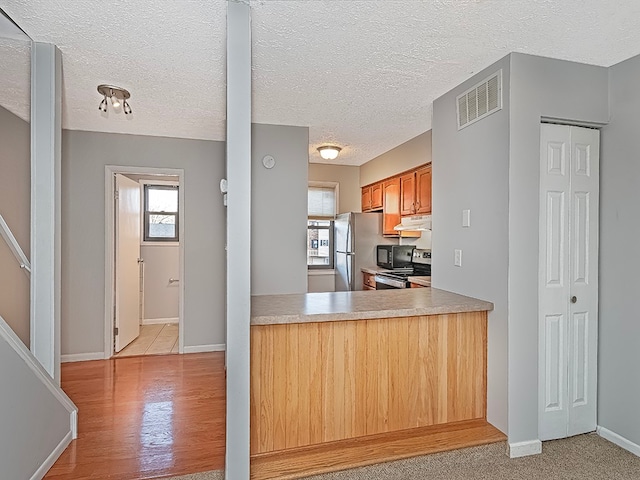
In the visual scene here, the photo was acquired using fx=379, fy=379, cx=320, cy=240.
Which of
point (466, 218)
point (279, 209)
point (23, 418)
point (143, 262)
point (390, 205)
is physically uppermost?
point (390, 205)

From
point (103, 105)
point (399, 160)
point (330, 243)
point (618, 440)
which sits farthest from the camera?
point (330, 243)

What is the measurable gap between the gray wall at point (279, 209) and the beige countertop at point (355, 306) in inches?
46.7

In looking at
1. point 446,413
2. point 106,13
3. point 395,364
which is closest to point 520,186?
point 395,364

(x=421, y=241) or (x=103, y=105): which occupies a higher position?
(x=103, y=105)

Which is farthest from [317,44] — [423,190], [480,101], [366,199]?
[366,199]

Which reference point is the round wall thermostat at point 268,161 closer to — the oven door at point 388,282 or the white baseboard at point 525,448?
the oven door at point 388,282

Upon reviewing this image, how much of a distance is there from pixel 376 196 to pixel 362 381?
3.31 metres

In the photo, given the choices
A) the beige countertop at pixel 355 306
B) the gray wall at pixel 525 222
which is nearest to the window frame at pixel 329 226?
the beige countertop at pixel 355 306

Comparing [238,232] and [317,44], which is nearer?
[238,232]

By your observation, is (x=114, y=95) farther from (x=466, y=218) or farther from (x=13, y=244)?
(x=466, y=218)

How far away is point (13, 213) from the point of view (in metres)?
3.26

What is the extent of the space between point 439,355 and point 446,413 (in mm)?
386

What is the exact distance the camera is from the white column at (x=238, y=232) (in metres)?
1.83

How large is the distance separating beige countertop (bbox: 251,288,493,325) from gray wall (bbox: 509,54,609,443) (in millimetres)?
241
